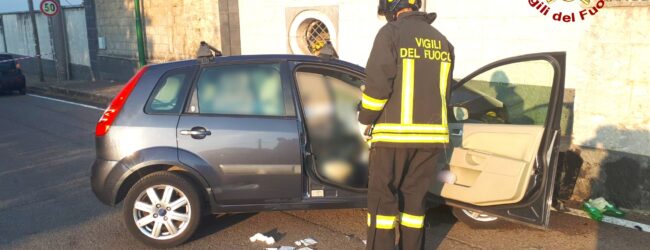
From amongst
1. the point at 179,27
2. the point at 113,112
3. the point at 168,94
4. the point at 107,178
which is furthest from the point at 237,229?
the point at 179,27

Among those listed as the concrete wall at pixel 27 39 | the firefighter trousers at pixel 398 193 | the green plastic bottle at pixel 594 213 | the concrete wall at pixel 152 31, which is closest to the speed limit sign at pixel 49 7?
the concrete wall at pixel 152 31

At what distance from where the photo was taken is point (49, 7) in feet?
52.6

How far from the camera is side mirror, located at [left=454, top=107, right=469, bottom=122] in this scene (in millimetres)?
4262

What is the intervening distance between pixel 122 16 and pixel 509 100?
14.6 m

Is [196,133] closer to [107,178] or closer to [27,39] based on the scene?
[107,178]

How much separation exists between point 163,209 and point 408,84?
6.87 ft

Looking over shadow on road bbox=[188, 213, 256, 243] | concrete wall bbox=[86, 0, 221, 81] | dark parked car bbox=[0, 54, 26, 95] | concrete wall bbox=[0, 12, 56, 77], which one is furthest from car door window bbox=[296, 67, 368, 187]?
concrete wall bbox=[0, 12, 56, 77]

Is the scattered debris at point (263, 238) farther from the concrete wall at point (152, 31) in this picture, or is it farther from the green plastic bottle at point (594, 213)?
the concrete wall at point (152, 31)

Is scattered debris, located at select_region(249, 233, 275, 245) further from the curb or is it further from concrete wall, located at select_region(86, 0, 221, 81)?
the curb

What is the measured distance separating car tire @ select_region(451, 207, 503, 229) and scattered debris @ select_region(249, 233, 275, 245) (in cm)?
153

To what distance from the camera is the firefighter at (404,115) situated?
3191 millimetres

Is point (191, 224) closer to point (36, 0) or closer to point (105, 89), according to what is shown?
point (105, 89)

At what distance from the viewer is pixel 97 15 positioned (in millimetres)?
17594

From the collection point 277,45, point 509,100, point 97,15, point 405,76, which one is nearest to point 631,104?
point 509,100
